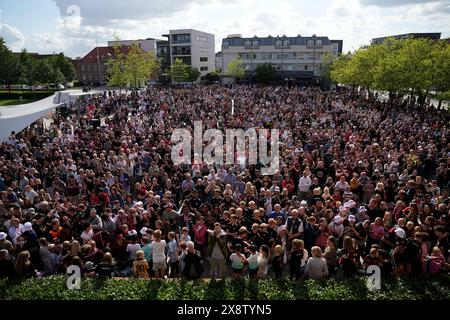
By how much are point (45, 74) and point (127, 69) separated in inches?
902

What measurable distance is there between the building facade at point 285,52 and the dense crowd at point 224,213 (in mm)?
60744

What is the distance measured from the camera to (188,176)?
10578mm

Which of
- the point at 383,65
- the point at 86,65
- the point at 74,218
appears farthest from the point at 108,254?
the point at 86,65

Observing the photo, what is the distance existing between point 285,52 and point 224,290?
242 feet

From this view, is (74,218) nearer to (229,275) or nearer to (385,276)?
(229,275)

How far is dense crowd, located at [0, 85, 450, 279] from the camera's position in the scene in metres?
6.54

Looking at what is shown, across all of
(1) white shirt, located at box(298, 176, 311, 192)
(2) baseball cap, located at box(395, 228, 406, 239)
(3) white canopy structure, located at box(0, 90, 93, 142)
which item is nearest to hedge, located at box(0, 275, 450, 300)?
(2) baseball cap, located at box(395, 228, 406, 239)

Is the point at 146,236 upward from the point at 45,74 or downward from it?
downward

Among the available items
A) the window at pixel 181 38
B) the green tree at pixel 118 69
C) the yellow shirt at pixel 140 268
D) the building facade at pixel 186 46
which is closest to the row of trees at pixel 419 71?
the yellow shirt at pixel 140 268

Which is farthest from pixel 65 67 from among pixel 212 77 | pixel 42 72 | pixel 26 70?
pixel 212 77

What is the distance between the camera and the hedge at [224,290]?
230 inches

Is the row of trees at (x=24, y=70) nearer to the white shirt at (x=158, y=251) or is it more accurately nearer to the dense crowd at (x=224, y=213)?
the dense crowd at (x=224, y=213)

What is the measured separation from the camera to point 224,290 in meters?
6.07
